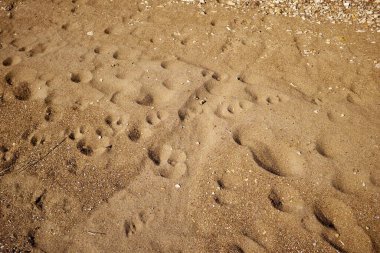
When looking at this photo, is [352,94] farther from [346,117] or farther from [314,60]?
[314,60]

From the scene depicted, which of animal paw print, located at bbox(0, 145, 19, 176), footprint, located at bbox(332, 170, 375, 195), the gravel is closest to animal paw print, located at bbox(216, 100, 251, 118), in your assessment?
footprint, located at bbox(332, 170, 375, 195)

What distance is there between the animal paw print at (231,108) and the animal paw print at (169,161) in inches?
23.4

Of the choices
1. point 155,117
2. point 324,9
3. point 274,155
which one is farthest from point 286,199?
point 324,9

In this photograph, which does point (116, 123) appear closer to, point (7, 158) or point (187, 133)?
point (187, 133)

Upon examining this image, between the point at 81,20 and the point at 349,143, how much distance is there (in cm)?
344

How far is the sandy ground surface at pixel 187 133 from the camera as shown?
2379 mm

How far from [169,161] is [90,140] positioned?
76 cm

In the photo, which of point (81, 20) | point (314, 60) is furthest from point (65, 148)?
point (314, 60)

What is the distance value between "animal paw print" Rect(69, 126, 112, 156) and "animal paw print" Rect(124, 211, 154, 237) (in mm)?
704

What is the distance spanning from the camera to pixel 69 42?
3.77m

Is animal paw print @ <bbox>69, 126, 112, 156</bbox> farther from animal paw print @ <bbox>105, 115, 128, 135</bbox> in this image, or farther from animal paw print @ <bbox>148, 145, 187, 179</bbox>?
animal paw print @ <bbox>148, 145, 187, 179</bbox>

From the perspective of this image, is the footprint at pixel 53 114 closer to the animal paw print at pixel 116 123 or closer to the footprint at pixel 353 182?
the animal paw print at pixel 116 123

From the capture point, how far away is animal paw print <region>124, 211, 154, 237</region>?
7.73 ft

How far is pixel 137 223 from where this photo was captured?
94.2 inches
